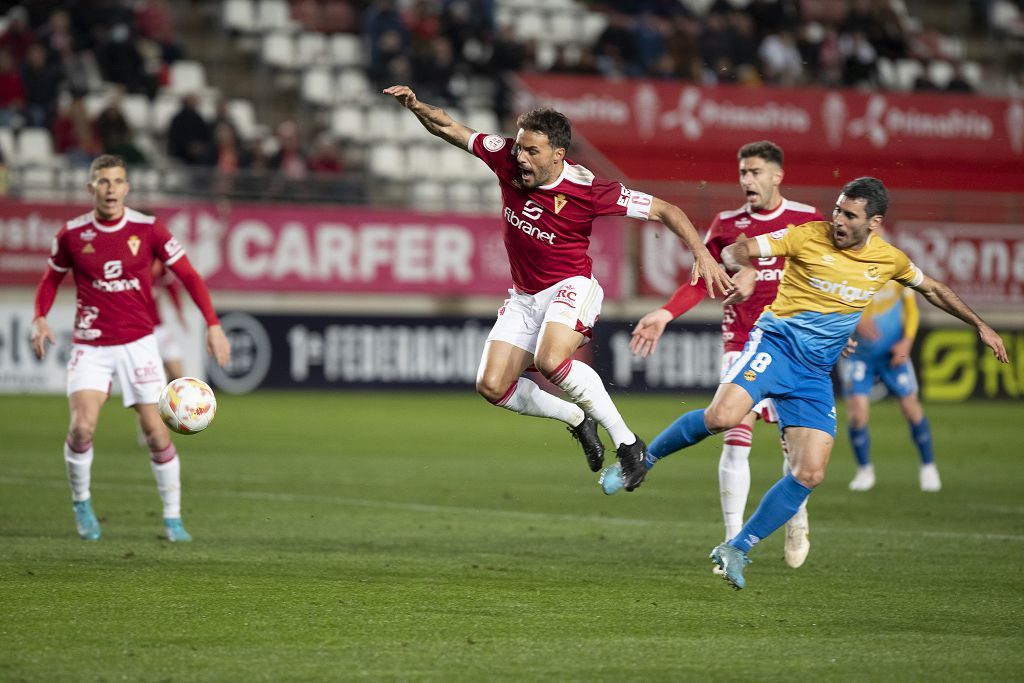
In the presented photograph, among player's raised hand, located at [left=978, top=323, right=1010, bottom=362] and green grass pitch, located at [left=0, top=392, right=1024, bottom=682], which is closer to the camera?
green grass pitch, located at [left=0, top=392, right=1024, bottom=682]

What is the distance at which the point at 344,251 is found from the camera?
23188 mm

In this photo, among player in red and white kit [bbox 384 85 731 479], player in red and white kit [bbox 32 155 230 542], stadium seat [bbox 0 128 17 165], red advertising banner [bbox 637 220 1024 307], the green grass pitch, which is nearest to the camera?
the green grass pitch

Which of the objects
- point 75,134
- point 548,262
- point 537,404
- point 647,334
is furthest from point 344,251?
point 647,334

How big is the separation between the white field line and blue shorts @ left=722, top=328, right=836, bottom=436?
2.84 m

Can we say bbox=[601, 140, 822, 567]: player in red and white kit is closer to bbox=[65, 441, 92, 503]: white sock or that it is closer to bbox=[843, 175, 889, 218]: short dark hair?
bbox=[843, 175, 889, 218]: short dark hair

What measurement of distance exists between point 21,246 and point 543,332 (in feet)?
48.3

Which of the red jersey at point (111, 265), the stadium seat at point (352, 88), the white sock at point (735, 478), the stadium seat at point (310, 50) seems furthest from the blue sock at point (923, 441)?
the stadium seat at point (310, 50)

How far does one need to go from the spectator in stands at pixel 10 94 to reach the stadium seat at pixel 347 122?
196 inches

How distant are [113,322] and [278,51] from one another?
16991 millimetres

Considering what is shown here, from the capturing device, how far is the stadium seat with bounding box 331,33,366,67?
26.1m

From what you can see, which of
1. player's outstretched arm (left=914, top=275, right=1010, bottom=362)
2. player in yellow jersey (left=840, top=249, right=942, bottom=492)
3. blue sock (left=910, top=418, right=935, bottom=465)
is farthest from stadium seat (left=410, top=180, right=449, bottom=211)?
player's outstretched arm (left=914, top=275, right=1010, bottom=362)

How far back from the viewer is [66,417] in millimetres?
18797

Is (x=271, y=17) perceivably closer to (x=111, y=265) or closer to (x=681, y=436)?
(x=111, y=265)

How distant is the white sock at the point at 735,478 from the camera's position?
914 cm
